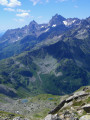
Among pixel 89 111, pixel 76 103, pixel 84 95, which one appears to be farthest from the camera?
pixel 84 95

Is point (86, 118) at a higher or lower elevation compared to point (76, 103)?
higher

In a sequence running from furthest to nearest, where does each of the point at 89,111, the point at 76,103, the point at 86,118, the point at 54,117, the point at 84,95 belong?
the point at 84,95 → the point at 76,103 → the point at 89,111 → the point at 54,117 → the point at 86,118

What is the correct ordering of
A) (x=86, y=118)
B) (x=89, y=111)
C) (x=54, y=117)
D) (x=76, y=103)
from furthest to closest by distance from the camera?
(x=76, y=103)
(x=89, y=111)
(x=54, y=117)
(x=86, y=118)

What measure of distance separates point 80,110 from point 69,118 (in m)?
9.14

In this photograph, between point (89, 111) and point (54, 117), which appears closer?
point (54, 117)

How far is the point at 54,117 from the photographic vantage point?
1591 inches

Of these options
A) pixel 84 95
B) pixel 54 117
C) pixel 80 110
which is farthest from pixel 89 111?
pixel 84 95

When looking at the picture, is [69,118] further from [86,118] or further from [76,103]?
[76,103]

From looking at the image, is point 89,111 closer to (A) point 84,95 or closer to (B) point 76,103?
(B) point 76,103

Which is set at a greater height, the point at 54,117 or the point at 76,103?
the point at 54,117

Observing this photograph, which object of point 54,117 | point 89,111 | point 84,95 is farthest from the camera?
point 84,95

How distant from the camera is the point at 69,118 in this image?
4059cm

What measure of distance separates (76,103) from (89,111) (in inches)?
607

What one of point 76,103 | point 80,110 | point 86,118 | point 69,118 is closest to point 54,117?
point 69,118
